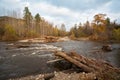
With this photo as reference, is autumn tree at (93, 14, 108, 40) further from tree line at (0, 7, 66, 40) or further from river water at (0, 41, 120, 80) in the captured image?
river water at (0, 41, 120, 80)

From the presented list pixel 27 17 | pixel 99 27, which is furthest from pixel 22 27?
pixel 99 27

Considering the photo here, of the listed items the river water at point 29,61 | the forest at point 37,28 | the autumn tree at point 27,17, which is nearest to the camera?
the river water at point 29,61

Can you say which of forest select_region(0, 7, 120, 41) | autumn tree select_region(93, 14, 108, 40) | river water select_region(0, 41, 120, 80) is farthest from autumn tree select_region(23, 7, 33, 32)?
river water select_region(0, 41, 120, 80)

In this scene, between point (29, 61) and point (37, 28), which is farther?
point (37, 28)

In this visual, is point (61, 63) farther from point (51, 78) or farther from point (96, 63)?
point (51, 78)

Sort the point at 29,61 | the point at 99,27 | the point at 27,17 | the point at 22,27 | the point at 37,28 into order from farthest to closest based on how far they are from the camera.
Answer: the point at 37,28, the point at 27,17, the point at 22,27, the point at 99,27, the point at 29,61

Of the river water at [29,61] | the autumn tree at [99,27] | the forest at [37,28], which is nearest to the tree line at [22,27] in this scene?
the forest at [37,28]

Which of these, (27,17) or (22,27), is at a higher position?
(27,17)

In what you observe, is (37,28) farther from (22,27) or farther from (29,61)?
(29,61)

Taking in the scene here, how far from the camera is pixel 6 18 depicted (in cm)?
10919

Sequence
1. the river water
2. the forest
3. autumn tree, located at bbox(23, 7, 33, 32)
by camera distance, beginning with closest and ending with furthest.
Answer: the river water
the forest
autumn tree, located at bbox(23, 7, 33, 32)

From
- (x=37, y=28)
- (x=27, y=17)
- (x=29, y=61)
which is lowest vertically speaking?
(x=29, y=61)

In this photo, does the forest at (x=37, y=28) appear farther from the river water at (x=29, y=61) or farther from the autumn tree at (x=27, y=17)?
the river water at (x=29, y=61)

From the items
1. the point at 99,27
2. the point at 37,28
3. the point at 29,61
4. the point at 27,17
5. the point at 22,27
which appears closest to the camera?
the point at 29,61
